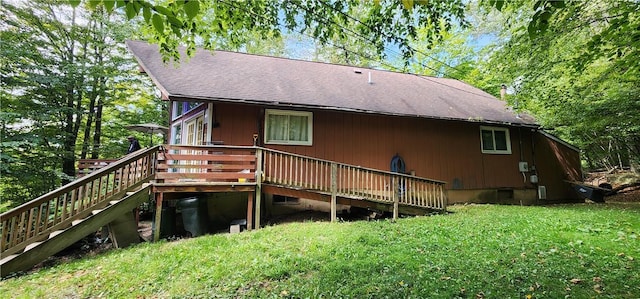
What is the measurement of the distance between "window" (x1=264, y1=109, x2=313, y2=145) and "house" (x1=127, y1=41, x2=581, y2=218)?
0.10 feet

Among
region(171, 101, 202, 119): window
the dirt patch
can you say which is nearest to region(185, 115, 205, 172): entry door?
region(171, 101, 202, 119): window

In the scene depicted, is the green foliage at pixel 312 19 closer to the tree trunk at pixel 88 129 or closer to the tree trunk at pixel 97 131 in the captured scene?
the tree trunk at pixel 88 129

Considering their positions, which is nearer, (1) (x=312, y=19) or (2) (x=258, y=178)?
(1) (x=312, y=19)

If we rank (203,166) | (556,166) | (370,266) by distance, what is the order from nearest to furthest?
1. (370,266)
2. (203,166)
3. (556,166)

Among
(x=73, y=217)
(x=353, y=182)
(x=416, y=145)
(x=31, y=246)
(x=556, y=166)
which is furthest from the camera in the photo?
(x=556, y=166)

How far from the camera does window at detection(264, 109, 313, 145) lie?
28.3ft

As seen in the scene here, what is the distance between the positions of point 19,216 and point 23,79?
8.02 m

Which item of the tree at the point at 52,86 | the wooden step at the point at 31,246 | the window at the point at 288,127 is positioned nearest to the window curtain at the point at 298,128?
the window at the point at 288,127

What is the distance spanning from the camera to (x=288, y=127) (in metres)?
8.82

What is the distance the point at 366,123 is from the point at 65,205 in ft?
25.0

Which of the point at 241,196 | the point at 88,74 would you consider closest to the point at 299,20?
the point at 241,196

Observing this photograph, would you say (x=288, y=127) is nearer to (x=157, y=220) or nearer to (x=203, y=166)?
(x=203, y=166)

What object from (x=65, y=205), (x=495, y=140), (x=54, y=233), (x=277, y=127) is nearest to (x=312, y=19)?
(x=277, y=127)

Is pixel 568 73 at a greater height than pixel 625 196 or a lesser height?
greater
